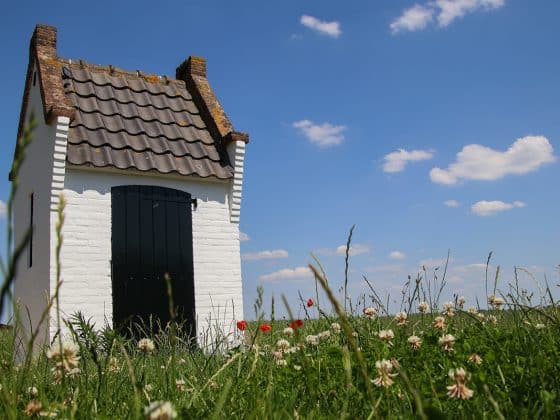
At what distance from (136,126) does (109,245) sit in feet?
9.27

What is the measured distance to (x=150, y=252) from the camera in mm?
11750

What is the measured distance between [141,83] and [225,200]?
3860 millimetres

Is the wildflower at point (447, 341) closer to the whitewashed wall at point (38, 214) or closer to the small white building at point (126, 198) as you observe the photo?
the small white building at point (126, 198)

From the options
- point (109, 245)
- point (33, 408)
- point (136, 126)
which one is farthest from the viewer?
point (136, 126)

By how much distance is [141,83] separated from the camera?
46.2 ft

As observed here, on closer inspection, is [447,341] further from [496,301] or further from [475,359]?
[496,301]

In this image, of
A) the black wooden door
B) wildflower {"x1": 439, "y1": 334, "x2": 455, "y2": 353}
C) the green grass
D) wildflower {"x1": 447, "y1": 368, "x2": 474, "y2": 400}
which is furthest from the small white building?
wildflower {"x1": 447, "y1": 368, "x2": 474, "y2": 400}

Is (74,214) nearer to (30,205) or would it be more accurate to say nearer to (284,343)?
(30,205)

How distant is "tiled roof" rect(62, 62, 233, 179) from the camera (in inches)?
456

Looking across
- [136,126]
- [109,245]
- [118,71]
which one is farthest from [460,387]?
[118,71]

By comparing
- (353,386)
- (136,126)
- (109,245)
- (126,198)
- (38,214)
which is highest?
(136,126)

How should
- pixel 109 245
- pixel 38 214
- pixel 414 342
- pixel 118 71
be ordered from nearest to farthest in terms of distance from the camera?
pixel 414 342 → pixel 109 245 → pixel 38 214 → pixel 118 71

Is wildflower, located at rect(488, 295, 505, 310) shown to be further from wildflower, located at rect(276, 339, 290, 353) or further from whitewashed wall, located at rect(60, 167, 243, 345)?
whitewashed wall, located at rect(60, 167, 243, 345)

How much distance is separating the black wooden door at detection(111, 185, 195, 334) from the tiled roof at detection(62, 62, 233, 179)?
2.23 feet
